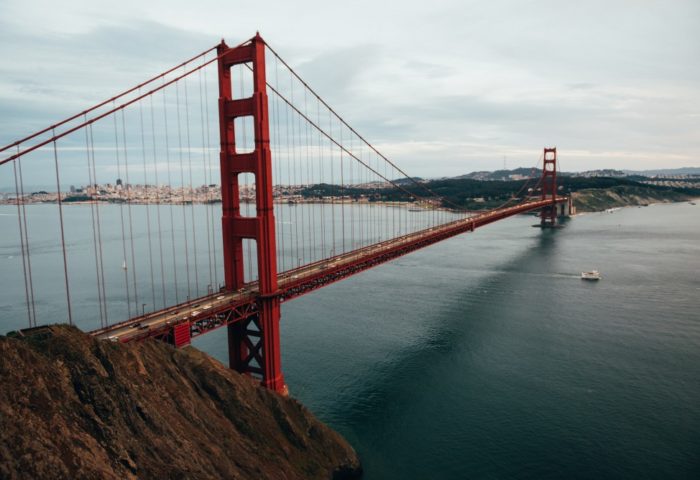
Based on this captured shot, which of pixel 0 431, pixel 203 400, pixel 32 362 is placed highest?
pixel 32 362

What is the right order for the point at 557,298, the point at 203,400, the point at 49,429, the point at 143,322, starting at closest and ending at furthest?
the point at 49,429 → the point at 203,400 → the point at 143,322 → the point at 557,298

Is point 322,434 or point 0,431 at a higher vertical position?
point 0,431

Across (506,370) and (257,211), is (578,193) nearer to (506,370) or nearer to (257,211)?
Result: (506,370)

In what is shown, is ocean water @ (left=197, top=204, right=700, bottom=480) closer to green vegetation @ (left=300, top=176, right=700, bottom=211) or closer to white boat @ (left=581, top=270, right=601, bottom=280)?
white boat @ (left=581, top=270, right=601, bottom=280)

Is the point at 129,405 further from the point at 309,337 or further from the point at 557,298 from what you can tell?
the point at 557,298

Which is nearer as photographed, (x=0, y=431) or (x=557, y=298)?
(x=0, y=431)

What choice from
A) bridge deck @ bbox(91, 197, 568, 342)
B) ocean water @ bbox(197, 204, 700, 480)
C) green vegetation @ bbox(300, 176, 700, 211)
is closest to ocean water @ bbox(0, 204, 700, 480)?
ocean water @ bbox(197, 204, 700, 480)

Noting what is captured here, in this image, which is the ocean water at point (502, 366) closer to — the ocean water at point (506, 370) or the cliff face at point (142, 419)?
the ocean water at point (506, 370)

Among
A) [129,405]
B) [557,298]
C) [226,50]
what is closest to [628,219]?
[557,298]
